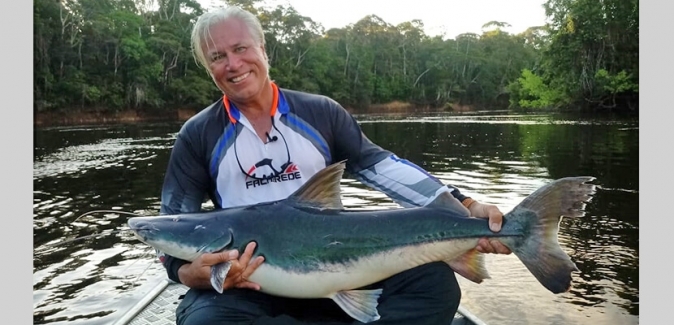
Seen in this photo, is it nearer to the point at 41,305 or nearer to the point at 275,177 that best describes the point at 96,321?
the point at 41,305

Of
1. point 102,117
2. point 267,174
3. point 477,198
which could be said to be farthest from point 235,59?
point 102,117

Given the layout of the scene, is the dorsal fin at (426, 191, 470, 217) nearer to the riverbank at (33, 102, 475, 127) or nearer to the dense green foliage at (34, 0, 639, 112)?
the dense green foliage at (34, 0, 639, 112)

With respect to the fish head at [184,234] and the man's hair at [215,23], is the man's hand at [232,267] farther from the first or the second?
the man's hair at [215,23]

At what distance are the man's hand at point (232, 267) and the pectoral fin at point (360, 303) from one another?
15.5 inches

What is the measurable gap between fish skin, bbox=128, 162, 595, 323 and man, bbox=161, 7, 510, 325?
15cm

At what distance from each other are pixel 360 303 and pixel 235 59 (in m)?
1.38

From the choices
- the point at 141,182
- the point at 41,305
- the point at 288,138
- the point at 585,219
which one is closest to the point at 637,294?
the point at 585,219

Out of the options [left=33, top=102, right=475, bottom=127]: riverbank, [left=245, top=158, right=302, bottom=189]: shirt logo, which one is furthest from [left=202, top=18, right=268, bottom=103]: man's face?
[left=33, top=102, right=475, bottom=127]: riverbank

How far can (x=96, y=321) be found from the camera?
18.9ft

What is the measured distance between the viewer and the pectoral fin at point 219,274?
8.51 ft

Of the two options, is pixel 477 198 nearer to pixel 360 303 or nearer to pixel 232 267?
pixel 360 303

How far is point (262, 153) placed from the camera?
3.18 m

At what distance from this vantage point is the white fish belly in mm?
2727

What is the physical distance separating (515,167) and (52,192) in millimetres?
10718
